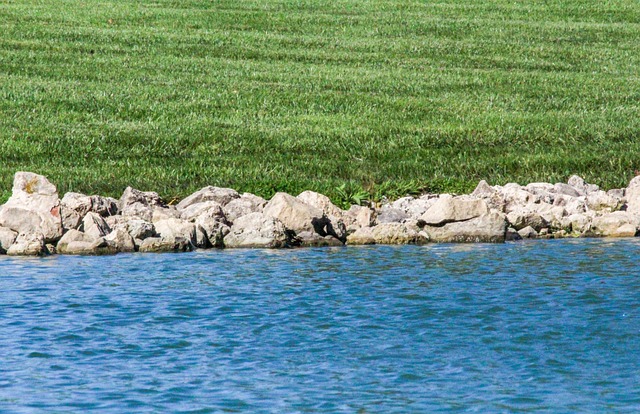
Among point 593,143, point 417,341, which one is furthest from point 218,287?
point 593,143

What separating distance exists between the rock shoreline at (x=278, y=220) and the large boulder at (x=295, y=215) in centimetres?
1

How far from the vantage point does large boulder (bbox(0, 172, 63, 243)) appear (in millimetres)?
13539

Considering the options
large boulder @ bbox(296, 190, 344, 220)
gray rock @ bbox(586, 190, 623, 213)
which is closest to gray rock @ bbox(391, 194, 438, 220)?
large boulder @ bbox(296, 190, 344, 220)

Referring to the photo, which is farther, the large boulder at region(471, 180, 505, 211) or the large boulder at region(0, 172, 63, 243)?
the large boulder at region(471, 180, 505, 211)

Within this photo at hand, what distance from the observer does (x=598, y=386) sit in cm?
795

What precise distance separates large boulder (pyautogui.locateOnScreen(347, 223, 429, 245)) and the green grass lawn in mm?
1719

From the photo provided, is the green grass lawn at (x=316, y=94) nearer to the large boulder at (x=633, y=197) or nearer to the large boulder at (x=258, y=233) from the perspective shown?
the large boulder at (x=633, y=197)

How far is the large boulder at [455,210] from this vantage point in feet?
47.7

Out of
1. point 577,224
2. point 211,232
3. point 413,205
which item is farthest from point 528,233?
point 211,232

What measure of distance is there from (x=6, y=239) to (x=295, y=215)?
338 cm

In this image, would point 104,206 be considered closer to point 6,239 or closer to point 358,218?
point 6,239

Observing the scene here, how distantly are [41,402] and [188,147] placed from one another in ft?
37.9

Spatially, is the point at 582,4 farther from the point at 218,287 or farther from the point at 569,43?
the point at 218,287

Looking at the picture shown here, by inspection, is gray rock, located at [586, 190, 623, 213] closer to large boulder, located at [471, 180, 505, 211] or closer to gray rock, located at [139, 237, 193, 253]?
large boulder, located at [471, 180, 505, 211]
